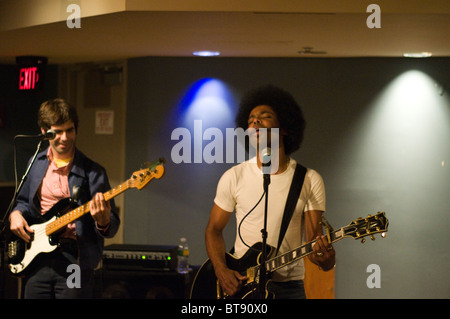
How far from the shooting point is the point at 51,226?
3453 mm

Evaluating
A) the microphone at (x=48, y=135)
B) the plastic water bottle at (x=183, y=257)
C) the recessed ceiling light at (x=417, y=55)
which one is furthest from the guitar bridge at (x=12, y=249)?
the recessed ceiling light at (x=417, y=55)

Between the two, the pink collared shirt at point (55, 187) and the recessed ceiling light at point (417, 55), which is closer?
the pink collared shirt at point (55, 187)

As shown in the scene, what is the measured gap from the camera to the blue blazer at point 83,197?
3.40 meters

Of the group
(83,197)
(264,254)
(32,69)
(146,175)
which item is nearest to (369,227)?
(264,254)

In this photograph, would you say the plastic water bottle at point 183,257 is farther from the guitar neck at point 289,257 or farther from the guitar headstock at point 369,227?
the guitar headstock at point 369,227

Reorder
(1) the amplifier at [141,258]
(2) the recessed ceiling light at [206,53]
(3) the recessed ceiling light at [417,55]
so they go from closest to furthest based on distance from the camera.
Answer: (1) the amplifier at [141,258] → (3) the recessed ceiling light at [417,55] → (2) the recessed ceiling light at [206,53]

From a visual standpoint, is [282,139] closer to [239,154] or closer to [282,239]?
[282,239]

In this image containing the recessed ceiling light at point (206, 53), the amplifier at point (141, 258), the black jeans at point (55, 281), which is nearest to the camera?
the black jeans at point (55, 281)

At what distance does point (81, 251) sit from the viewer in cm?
338

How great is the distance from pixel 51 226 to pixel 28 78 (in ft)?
9.14

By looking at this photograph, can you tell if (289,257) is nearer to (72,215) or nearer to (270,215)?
(270,215)

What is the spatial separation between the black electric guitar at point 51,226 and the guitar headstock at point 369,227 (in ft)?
3.87
